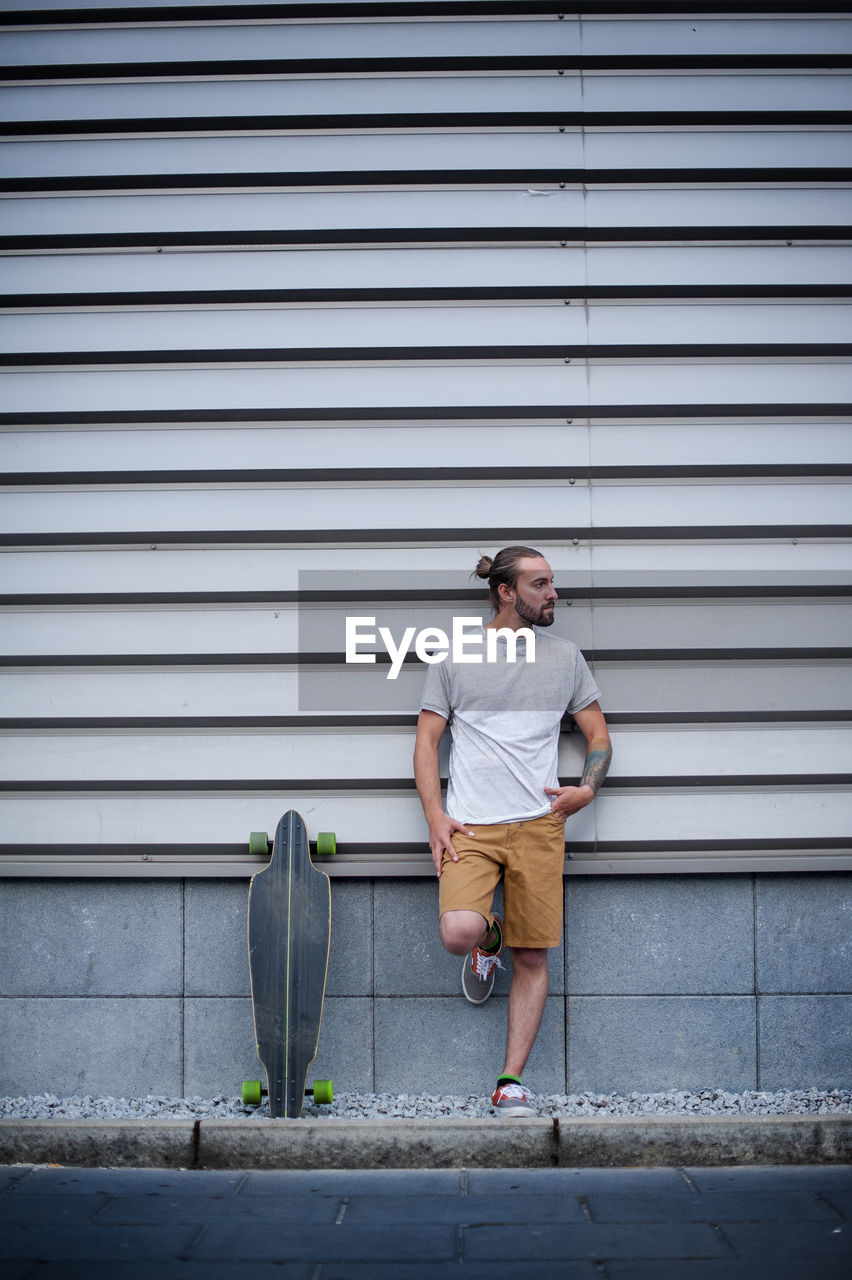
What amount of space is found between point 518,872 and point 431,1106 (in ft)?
3.75

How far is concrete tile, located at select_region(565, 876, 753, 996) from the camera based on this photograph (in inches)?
199

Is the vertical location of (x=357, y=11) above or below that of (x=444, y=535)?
above

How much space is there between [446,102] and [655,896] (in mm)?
4038

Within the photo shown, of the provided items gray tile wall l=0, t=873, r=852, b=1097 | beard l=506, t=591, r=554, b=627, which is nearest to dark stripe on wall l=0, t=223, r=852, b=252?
beard l=506, t=591, r=554, b=627

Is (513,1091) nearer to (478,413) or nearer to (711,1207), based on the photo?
(711,1207)

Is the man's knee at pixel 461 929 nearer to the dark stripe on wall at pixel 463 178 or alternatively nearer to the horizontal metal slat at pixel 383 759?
the horizontal metal slat at pixel 383 759

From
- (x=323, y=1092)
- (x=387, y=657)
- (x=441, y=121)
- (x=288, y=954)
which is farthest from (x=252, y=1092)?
(x=441, y=121)

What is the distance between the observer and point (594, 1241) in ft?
12.0

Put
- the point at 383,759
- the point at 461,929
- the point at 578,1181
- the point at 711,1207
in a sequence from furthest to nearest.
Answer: the point at 383,759 → the point at 461,929 → the point at 578,1181 → the point at 711,1207

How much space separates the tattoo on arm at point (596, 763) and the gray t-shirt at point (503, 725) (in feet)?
0.51

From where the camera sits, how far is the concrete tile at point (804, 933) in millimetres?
5055

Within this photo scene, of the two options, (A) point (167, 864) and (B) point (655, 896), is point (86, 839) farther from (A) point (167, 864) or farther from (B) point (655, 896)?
(B) point (655, 896)

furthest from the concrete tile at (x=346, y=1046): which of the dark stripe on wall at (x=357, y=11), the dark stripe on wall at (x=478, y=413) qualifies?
the dark stripe on wall at (x=357, y=11)

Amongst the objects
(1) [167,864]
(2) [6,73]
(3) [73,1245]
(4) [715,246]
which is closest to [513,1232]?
(3) [73,1245]
